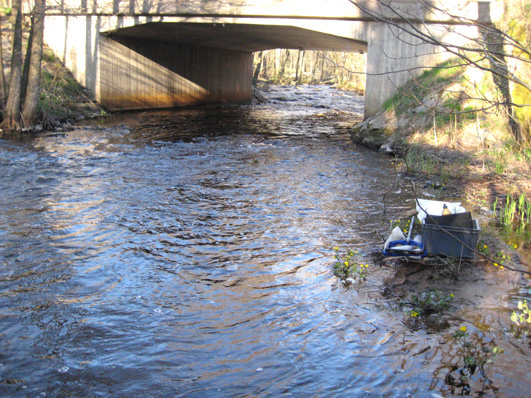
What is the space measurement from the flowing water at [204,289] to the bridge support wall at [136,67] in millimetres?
9011

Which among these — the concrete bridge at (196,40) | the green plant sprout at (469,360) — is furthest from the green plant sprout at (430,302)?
the concrete bridge at (196,40)

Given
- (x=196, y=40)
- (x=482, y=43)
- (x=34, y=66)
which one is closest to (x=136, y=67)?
(x=196, y=40)

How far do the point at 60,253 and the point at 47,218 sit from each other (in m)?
1.54

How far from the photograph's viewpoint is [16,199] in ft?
28.8

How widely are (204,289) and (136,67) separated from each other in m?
17.6

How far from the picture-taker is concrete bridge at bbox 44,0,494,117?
16.4 metres

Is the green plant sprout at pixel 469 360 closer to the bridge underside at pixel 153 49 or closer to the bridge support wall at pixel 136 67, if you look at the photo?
the bridge underside at pixel 153 49

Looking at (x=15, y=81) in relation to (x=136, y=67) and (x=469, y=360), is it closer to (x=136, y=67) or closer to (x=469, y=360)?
(x=136, y=67)

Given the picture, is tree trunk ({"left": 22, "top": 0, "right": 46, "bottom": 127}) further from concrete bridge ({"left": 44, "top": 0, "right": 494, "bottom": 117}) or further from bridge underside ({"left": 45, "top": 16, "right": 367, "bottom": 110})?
bridge underside ({"left": 45, "top": 16, "right": 367, "bottom": 110})

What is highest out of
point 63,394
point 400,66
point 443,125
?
point 400,66

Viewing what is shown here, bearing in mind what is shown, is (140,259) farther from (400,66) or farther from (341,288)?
(400,66)

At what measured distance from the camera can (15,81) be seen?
48.3 feet

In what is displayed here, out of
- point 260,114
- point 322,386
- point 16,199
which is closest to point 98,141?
point 16,199

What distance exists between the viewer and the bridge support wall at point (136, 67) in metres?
20.0
